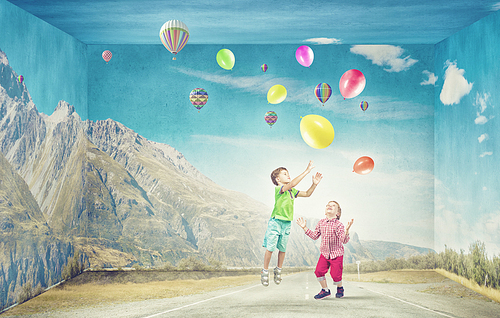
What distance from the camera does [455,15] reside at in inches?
229

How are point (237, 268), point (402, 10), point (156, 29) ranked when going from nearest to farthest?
point (402, 10) → point (156, 29) → point (237, 268)

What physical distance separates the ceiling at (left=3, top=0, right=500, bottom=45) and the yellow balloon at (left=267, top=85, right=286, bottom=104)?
1.01m

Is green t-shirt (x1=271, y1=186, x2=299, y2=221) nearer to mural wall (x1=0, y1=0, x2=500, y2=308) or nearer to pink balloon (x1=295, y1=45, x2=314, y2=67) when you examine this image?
mural wall (x1=0, y1=0, x2=500, y2=308)

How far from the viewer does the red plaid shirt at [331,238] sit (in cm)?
434

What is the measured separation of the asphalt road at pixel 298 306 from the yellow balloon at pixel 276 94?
11.2ft

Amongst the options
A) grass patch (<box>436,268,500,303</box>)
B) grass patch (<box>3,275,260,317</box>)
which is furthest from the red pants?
grass patch (<box>436,268,500,303</box>)

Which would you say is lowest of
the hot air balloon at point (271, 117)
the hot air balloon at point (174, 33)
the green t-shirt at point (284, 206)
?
the green t-shirt at point (284, 206)

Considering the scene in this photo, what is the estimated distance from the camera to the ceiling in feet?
17.7

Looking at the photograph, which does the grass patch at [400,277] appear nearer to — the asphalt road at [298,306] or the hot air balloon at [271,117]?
the asphalt road at [298,306]

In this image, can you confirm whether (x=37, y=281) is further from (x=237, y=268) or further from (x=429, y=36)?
(x=429, y=36)

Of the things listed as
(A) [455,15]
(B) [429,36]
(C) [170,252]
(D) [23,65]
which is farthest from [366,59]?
(D) [23,65]

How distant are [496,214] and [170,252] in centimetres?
581

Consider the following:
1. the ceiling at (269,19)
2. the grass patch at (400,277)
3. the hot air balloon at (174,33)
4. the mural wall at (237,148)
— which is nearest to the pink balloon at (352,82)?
the ceiling at (269,19)

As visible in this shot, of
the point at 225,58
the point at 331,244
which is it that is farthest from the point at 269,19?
the point at 331,244
